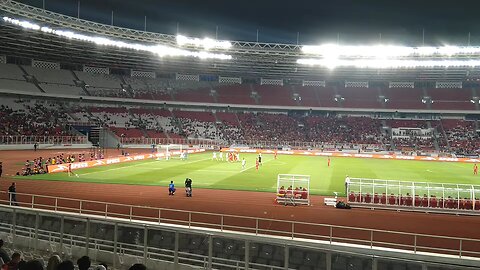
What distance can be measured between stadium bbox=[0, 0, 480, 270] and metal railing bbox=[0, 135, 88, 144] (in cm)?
22

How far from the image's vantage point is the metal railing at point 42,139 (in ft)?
184

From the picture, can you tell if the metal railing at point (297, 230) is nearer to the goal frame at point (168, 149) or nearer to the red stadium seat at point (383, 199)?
the red stadium seat at point (383, 199)

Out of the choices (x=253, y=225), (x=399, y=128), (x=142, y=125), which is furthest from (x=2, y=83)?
(x=399, y=128)

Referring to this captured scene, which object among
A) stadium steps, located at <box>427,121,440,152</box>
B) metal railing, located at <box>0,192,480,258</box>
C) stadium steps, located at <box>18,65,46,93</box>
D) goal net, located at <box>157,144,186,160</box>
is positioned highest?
stadium steps, located at <box>18,65,46,93</box>

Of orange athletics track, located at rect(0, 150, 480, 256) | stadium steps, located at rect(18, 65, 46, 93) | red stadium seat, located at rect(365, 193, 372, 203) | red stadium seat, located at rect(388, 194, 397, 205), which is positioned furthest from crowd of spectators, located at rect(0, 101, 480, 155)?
red stadium seat, located at rect(365, 193, 372, 203)

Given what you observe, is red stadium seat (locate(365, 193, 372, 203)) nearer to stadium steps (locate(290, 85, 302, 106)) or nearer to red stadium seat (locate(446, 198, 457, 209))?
red stadium seat (locate(446, 198, 457, 209))

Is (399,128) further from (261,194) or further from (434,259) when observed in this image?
(434,259)

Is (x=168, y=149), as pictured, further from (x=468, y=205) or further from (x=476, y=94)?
(x=476, y=94)

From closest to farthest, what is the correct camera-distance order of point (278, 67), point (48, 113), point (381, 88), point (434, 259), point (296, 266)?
point (434, 259), point (296, 266), point (48, 113), point (278, 67), point (381, 88)

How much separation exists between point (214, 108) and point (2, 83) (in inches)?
1629

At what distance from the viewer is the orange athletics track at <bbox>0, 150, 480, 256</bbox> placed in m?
18.5

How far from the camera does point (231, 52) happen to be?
63312 millimetres

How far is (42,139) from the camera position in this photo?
6000 cm

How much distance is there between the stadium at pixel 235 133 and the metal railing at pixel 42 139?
0.22 m
